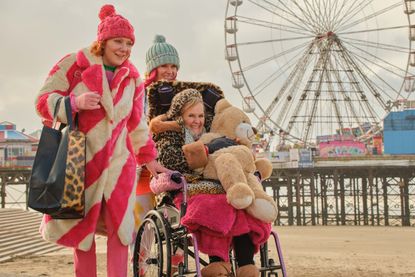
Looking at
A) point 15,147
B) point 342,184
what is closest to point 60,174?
point 342,184

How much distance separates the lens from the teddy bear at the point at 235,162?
11.3ft

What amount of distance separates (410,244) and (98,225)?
16550 millimetres

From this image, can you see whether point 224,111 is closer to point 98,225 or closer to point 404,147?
point 98,225

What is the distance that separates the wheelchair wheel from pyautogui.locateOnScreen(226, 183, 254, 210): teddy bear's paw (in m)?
0.49

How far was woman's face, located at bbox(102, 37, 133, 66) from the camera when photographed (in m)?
3.44

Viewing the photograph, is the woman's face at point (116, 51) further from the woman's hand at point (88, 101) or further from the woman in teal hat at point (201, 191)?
the woman in teal hat at point (201, 191)

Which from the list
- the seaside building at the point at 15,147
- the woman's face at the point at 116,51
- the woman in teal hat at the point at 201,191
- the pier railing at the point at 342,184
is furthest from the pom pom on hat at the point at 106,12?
the seaside building at the point at 15,147

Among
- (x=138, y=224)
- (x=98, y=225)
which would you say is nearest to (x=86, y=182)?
(x=98, y=225)

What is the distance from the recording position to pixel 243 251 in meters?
3.50

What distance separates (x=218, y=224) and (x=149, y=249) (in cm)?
76

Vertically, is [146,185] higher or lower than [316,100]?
lower

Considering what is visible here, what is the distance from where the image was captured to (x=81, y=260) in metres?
3.38

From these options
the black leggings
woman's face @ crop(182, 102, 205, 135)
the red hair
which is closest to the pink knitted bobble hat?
woman's face @ crop(182, 102, 205, 135)

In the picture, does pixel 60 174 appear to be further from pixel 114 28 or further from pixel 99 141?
pixel 114 28
